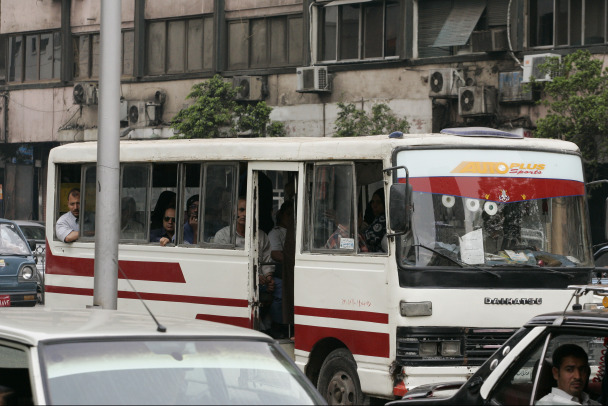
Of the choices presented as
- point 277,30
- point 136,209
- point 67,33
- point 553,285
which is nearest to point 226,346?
point 553,285

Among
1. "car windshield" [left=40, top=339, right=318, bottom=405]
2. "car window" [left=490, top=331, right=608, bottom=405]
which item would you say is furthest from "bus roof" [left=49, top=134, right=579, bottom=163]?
"car windshield" [left=40, top=339, right=318, bottom=405]

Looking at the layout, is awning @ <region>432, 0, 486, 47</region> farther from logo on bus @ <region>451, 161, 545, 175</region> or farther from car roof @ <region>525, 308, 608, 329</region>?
car roof @ <region>525, 308, 608, 329</region>

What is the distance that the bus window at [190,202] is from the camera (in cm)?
1173

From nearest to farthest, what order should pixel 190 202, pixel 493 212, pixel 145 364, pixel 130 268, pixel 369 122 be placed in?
pixel 145 364, pixel 493 212, pixel 190 202, pixel 130 268, pixel 369 122

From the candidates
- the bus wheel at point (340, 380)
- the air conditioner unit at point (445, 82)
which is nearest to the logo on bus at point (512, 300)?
the bus wheel at point (340, 380)

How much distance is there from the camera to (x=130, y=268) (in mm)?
12250

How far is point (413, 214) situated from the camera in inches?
378

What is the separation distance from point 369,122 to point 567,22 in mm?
5222

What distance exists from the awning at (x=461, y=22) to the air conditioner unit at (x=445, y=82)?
2.27ft

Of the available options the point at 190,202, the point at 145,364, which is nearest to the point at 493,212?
the point at 190,202

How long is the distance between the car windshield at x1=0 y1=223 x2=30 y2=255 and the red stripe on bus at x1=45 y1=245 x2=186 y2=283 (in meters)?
5.76

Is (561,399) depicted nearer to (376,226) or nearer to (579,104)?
(376,226)

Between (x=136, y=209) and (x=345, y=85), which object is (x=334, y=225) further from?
(x=345, y=85)

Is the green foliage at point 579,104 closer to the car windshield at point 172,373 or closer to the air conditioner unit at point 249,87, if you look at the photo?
the air conditioner unit at point 249,87
